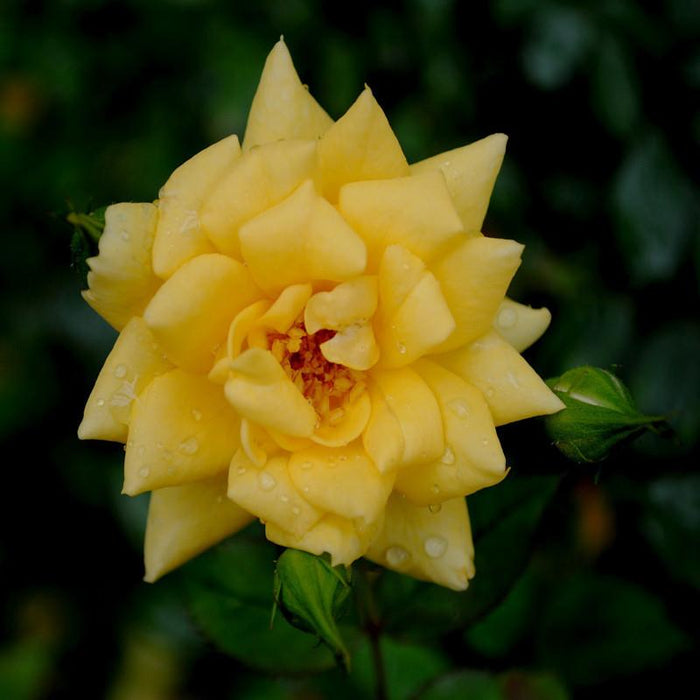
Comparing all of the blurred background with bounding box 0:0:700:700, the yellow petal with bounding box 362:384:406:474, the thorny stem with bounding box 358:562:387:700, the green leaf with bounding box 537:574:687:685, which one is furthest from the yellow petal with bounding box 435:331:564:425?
the green leaf with bounding box 537:574:687:685

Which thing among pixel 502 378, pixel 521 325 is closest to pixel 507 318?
pixel 521 325

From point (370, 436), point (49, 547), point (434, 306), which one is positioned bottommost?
point (49, 547)

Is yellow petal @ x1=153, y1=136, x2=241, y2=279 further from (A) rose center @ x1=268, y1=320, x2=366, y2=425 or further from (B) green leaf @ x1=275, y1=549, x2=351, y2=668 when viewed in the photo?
(B) green leaf @ x1=275, y1=549, x2=351, y2=668

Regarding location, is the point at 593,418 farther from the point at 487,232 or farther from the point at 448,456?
the point at 487,232

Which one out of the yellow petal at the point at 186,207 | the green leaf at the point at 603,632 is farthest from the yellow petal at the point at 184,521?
the green leaf at the point at 603,632

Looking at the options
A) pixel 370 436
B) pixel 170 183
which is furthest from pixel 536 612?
pixel 170 183

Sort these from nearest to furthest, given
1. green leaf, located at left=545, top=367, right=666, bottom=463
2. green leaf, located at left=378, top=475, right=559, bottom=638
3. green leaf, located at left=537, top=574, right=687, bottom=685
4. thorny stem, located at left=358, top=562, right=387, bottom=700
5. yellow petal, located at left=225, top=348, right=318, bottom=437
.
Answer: yellow petal, located at left=225, top=348, right=318, bottom=437 < green leaf, located at left=545, top=367, right=666, bottom=463 < green leaf, located at left=378, top=475, right=559, bottom=638 < thorny stem, located at left=358, top=562, right=387, bottom=700 < green leaf, located at left=537, top=574, right=687, bottom=685

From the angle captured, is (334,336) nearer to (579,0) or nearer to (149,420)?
(149,420)
